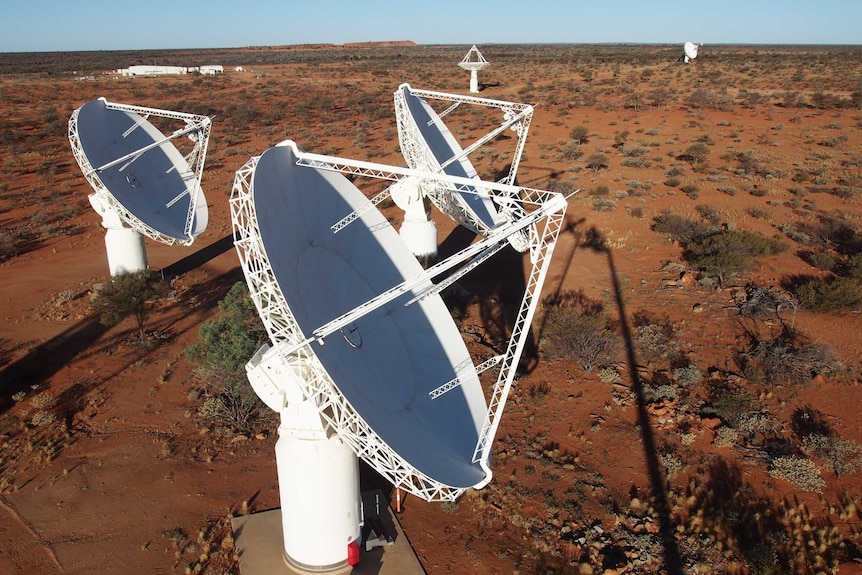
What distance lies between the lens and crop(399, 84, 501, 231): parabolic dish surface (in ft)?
60.9

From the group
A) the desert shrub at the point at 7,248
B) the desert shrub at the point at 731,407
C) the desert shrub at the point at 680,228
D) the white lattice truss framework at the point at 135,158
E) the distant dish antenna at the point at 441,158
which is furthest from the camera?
the desert shrub at the point at 680,228

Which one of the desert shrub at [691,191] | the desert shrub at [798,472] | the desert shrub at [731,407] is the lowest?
the desert shrub at [798,472]

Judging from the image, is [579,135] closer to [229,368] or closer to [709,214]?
[709,214]

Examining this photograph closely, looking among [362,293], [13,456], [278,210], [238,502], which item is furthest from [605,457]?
[13,456]

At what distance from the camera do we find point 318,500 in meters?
9.91

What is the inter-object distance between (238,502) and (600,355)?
1168 cm

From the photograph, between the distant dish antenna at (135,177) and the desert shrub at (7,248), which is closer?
the distant dish antenna at (135,177)

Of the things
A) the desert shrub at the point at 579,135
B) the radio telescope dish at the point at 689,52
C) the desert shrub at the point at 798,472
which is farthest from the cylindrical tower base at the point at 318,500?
the radio telescope dish at the point at 689,52

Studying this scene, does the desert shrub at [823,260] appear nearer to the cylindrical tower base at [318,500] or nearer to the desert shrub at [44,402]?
the cylindrical tower base at [318,500]

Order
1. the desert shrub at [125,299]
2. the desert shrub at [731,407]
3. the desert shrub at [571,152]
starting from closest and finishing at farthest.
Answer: the desert shrub at [731,407] → the desert shrub at [125,299] → the desert shrub at [571,152]

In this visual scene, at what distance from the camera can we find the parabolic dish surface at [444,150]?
1856 centimetres

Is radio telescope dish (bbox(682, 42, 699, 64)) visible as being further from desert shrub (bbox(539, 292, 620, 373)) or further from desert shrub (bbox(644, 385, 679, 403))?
desert shrub (bbox(644, 385, 679, 403))

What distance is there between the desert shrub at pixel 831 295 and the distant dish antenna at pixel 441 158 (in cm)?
1183

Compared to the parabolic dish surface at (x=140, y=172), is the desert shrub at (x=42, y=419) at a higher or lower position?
lower
